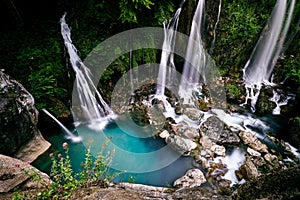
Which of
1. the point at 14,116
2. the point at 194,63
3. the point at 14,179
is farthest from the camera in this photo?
the point at 194,63

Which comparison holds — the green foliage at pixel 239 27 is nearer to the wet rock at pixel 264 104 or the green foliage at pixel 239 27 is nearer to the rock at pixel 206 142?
the wet rock at pixel 264 104

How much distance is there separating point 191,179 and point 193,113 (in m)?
2.60

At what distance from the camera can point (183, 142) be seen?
616 cm

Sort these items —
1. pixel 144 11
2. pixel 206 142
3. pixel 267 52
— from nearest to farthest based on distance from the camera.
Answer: pixel 206 142
pixel 144 11
pixel 267 52

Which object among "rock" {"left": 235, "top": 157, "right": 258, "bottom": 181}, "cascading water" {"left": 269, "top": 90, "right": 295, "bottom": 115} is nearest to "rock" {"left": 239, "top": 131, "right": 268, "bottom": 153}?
"rock" {"left": 235, "top": 157, "right": 258, "bottom": 181}

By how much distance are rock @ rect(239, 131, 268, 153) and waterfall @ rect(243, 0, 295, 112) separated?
1.56 m

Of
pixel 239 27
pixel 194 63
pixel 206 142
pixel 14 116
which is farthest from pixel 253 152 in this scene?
pixel 14 116

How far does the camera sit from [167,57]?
8.02 meters

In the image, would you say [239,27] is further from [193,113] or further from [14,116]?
[14,116]

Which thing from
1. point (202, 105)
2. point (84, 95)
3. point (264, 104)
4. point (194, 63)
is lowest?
point (264, 104)

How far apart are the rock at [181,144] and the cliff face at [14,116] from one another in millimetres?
3643

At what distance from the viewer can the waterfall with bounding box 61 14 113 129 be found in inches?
251

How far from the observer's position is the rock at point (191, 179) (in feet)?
16.8

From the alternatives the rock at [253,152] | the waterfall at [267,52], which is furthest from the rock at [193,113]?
the waterfall at [267,52]
